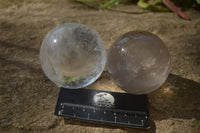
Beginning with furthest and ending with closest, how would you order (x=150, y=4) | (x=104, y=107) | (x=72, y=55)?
(x=150, y=4) → (x=104, y=107) → (x=72, y=55)

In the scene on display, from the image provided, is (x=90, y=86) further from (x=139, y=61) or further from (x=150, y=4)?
(x=150, y=4)

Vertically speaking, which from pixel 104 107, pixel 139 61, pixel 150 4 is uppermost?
pixel 150 4

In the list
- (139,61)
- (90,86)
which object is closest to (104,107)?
(90,86)

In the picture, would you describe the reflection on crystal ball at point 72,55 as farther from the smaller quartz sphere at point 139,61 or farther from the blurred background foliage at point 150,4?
the blurred background foliage at point 150,4

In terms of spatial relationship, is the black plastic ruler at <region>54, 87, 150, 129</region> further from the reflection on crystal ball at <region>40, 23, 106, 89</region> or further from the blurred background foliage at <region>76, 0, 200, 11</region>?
the blurred background foliage at <region>76, 0, 200, 11</region>

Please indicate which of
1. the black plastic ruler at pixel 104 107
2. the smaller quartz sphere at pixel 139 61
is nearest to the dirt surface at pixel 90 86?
the black plastic ruler at pixel 104 107

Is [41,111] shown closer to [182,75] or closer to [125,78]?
[125,78]

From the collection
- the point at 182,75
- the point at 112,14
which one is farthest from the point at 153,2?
the point at 182,75
